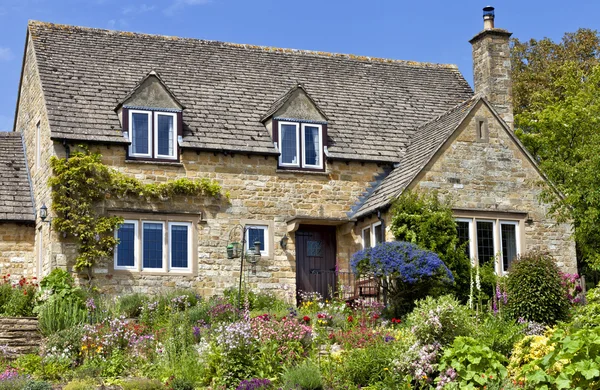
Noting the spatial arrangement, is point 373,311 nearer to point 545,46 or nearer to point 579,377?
point 579,377

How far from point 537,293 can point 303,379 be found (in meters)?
7.03

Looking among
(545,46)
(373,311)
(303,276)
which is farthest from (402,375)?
(545,46)

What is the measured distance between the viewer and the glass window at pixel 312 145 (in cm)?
2691

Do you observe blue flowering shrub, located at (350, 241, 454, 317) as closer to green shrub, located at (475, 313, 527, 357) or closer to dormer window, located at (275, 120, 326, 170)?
green shrub, located at (475, 313, 527, 357)

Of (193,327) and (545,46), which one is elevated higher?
(545,46)

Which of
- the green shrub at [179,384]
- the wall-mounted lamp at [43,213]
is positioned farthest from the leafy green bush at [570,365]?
the wall-mounted lamp at [43,213]

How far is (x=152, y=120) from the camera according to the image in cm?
2555

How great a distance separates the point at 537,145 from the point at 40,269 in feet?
54.9

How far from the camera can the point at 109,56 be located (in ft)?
92.7

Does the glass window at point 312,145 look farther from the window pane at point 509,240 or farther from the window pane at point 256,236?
the window pane at point 509,240

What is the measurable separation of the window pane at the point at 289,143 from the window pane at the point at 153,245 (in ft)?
14.4

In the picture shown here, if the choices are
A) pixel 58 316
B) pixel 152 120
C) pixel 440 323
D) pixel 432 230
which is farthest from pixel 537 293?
pixel 152 120

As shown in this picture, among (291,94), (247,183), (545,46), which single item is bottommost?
(247,183)

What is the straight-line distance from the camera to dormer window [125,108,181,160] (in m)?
25.4
